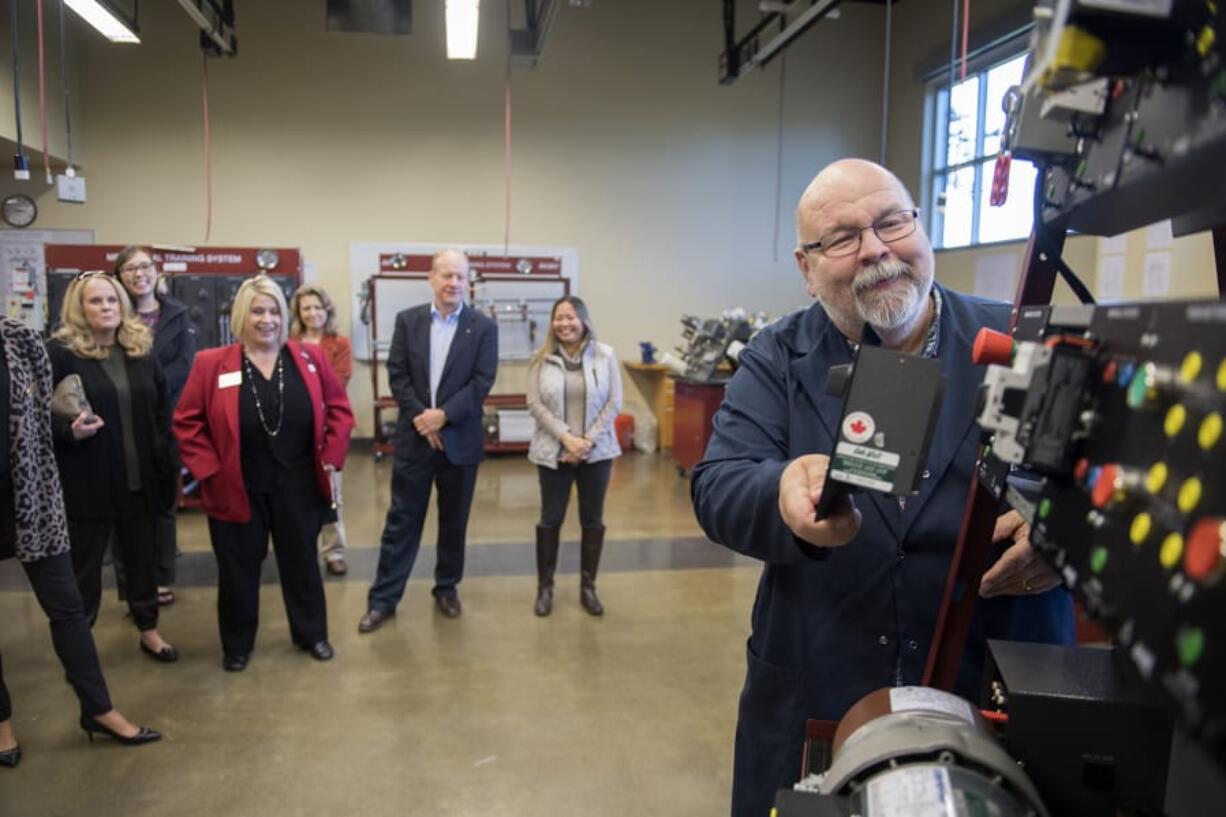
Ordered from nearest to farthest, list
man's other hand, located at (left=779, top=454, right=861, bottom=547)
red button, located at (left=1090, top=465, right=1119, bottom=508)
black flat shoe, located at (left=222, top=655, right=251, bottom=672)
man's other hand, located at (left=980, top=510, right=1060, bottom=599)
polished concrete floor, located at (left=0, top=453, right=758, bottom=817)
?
red button, located at (left=1090, top=465, right=1119, bottom=508), man's other hand, located at (left=779, top=454, right=861, bottom=547), man's other hand, located at (left=980, top=510, right=1060, bottom=599), polished concrete floor, located at (left=0, top=453, right=758, bottom=817), black flat shoe, located at (left=222, top=655, right=251, bottom=672)

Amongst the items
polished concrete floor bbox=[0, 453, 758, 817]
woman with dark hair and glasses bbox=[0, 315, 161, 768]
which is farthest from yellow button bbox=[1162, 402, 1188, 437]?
woman with dark hair and glasses bbox=[0, 315, 161, 768]

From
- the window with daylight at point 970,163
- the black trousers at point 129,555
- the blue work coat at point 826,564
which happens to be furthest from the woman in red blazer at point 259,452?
the window with daylight at point 970,163

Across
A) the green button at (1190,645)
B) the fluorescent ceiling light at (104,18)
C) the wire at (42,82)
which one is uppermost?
the fluorescent ceiling light at (104,18)

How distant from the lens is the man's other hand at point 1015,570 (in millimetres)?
1082

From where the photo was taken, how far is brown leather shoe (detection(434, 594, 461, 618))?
12.1 feet

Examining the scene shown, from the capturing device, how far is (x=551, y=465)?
3709mm

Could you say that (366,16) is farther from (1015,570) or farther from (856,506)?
(1015,570)

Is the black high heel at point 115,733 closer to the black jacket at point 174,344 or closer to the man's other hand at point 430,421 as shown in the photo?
the man's other hand at point 430,421

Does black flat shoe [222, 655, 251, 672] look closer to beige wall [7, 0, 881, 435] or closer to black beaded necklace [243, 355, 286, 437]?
black beaded necklace [243, 355, 286, 437]

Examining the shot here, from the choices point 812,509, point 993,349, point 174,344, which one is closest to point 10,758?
point 174,344

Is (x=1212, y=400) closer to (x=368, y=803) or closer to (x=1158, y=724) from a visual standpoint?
(x=1158, y=724)

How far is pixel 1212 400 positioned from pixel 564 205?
7972 mm

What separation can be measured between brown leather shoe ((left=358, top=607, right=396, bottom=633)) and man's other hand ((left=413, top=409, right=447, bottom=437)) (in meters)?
0.81

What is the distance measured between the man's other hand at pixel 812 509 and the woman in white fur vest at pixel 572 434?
9.08 feet
